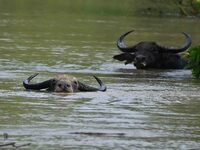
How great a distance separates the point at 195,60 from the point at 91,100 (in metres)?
5.08

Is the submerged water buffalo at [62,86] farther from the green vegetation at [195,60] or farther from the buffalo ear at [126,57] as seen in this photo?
the buffalo ear at [126,57]

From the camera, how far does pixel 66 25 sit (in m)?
42.2

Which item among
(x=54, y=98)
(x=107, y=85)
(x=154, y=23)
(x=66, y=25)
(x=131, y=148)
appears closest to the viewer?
(x=131, y=148)

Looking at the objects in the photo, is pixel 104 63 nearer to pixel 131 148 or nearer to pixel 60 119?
pixel 60 119

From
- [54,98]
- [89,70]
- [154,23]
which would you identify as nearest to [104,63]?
[89,70]

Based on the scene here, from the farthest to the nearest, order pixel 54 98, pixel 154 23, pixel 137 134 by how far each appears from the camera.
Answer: pixel 154 23 < pixel 54 98 < pixel 137 134

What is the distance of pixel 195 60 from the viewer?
68.6 ft

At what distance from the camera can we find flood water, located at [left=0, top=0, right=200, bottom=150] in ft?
40.1

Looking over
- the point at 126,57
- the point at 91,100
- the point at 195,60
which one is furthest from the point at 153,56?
the point at 91,100

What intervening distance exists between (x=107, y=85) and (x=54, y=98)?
2.97m

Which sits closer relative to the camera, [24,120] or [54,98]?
[24,120]

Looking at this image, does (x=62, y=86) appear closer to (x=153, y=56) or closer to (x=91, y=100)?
(x=91, y=100)

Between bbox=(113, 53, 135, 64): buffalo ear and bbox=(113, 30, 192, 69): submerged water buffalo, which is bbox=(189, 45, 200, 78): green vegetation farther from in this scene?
bbox=(113, 53, 135, 64): buffalo ear

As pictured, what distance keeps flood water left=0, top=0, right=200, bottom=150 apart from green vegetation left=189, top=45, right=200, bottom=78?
0.80ft
